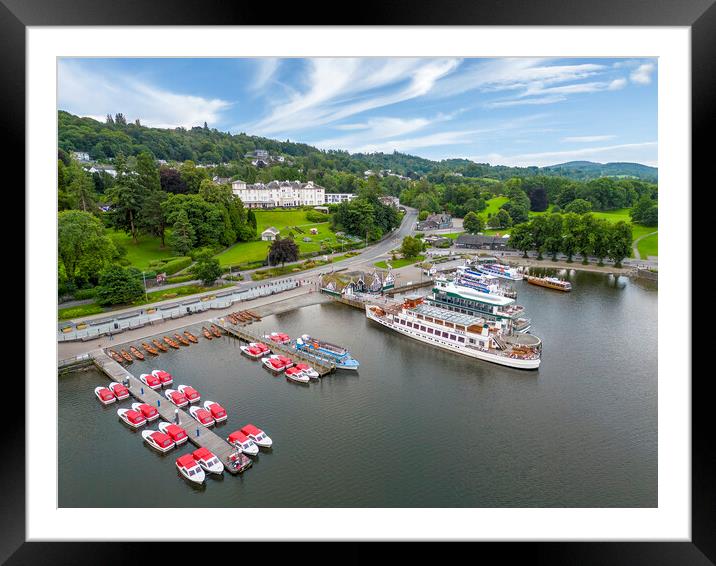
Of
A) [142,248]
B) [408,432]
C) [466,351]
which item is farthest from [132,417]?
[142,248]

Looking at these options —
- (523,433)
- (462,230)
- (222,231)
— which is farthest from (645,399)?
(462,230)

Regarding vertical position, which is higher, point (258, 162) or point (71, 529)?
point (258, 162)

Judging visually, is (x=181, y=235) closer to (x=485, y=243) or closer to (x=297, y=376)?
(x=297, y=376)

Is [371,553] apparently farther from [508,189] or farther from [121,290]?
[508,189]

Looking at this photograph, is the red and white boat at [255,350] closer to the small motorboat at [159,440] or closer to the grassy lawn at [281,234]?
the small motorboat at [159,440]

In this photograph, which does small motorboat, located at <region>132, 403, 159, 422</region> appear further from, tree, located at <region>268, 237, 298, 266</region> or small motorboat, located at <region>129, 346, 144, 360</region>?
tree, located at <region>268, 237, 298, 266</region>
